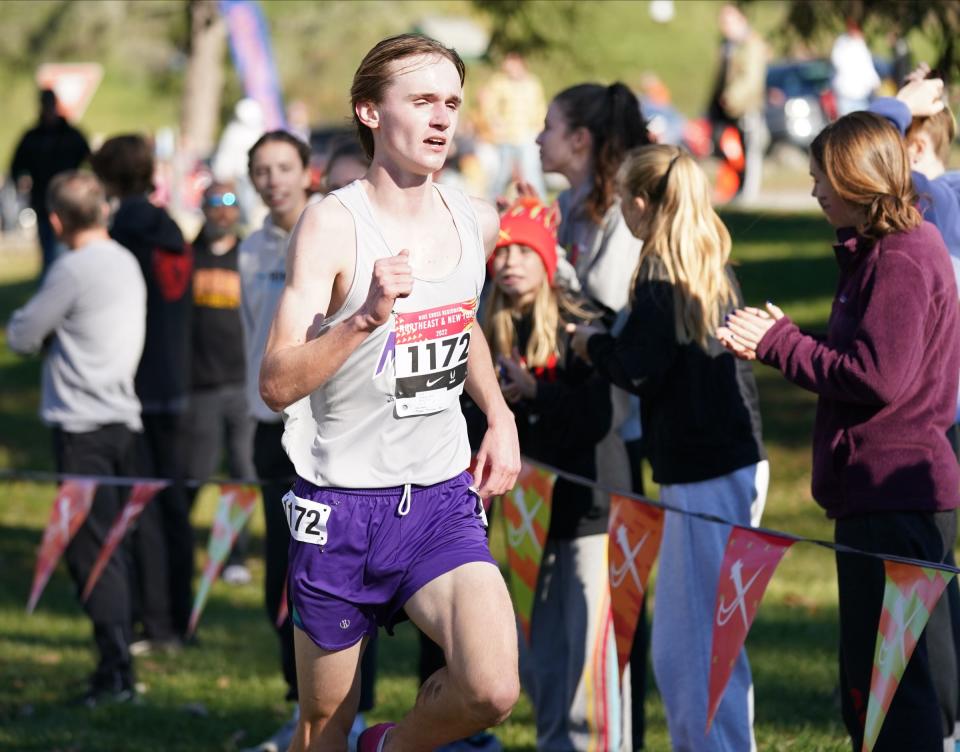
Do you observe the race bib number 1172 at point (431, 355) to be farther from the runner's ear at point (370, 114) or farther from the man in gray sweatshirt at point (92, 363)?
the man in gray sweatshirt at point (92, 363)

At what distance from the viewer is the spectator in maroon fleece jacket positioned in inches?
174

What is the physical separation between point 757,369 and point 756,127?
926 centimetres

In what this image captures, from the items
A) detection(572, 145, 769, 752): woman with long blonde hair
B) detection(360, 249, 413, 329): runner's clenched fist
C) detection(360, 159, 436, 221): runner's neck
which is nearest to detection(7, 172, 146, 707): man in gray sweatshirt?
detection(572, 145, 769, 752): woman with long blonde hair

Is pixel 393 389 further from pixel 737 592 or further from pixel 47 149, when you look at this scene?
pixel 47 149

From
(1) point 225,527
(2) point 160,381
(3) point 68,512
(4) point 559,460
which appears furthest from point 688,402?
(2) point 160,381

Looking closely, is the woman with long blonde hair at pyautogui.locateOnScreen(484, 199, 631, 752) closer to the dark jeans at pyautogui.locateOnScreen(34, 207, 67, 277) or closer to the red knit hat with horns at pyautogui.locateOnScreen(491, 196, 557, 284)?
the red knit hat with horns at pyautogui.locateOnScreen(491, 196, 557, 284)

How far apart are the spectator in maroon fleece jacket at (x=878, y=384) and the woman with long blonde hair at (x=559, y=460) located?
3.99 ft

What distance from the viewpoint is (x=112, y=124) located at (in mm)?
53281

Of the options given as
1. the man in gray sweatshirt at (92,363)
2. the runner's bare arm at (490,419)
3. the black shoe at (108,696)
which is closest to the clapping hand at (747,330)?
the runner's bare arm at (490,419)

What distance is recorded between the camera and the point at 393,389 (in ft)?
14.0

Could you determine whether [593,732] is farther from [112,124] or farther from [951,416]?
[112,124]

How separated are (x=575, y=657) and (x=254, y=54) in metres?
13.1

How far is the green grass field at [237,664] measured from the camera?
256 inches

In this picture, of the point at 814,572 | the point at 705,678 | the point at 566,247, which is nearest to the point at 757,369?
the point at 814,572
